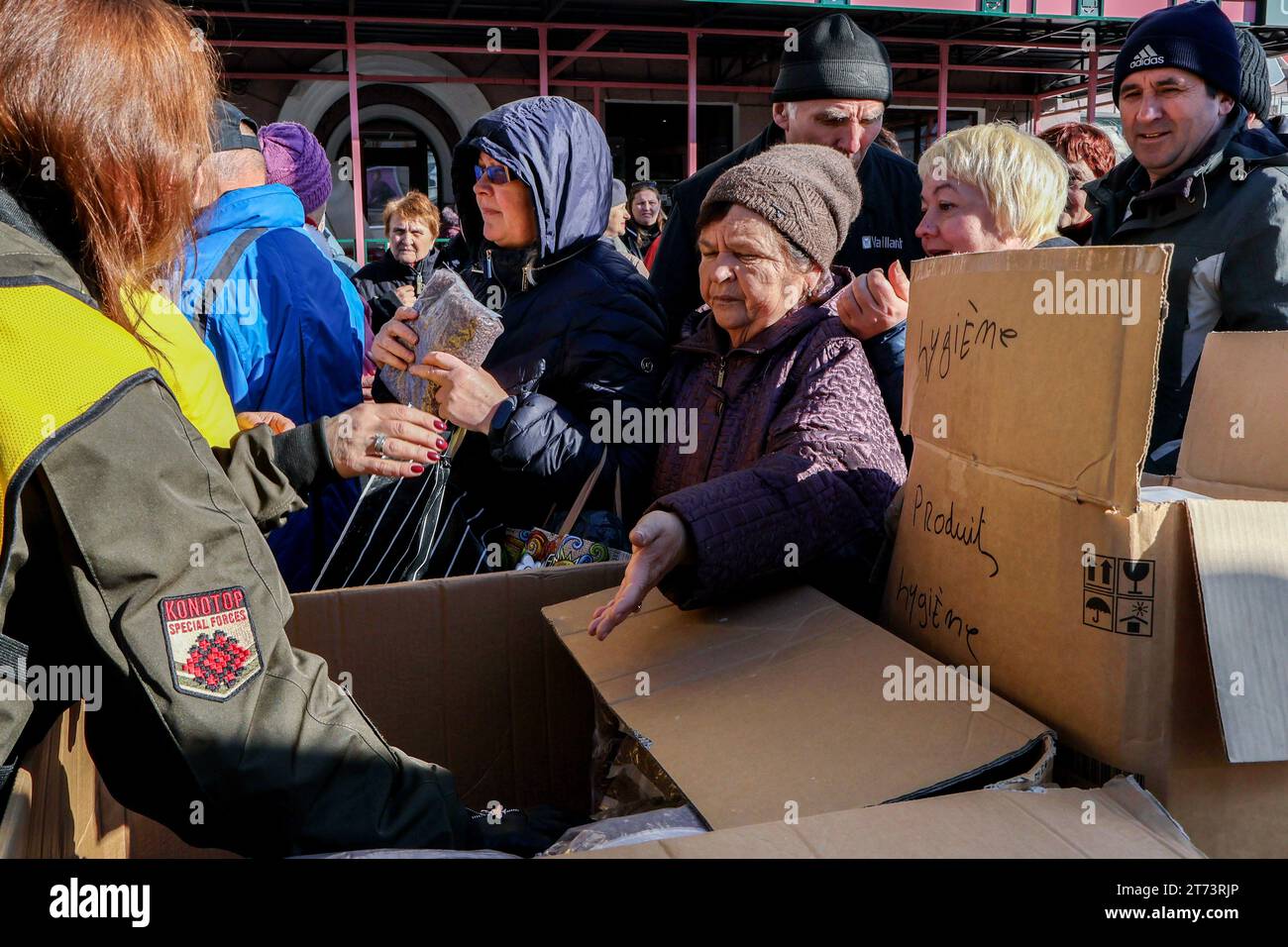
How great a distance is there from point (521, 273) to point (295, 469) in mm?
943

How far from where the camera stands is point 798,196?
2.05 m

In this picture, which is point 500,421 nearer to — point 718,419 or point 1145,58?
point 718,419

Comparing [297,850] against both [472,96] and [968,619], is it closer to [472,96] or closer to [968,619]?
[968,619]

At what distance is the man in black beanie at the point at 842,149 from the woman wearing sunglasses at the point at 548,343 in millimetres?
399

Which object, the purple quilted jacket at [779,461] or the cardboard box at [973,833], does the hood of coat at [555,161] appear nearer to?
the purple quilted jacket at [779,461]

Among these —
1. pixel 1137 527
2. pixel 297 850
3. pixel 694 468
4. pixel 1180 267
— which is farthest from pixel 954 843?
pixel 1180 267

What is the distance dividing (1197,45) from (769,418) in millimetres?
1931

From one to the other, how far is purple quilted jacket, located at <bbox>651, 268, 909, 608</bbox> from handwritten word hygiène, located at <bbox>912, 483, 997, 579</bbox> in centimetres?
15

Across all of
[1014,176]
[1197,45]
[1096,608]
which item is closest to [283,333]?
[1014,176]

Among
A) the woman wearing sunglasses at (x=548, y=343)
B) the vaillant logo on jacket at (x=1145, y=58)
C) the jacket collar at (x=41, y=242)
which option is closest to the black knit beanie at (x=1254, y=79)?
the vaillant logo on jacket at (x=1145, y=58)

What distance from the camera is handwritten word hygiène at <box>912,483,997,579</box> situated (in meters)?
1.43

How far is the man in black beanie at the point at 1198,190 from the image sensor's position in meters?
2.55

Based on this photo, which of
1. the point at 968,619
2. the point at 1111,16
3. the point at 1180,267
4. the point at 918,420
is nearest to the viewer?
the point at 968,619

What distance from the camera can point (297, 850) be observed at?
1.09 meters
